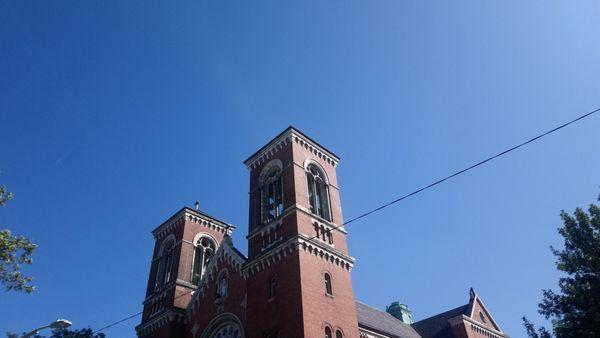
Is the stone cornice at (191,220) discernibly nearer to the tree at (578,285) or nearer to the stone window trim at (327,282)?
the stone window trim at (327,282)

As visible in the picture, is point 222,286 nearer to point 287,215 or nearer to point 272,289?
point 272,289

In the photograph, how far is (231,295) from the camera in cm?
2375

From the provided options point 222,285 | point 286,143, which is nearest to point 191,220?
point 222,285

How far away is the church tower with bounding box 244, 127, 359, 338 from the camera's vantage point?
754 inches

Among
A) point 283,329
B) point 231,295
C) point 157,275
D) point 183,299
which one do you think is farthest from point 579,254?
point 157,275

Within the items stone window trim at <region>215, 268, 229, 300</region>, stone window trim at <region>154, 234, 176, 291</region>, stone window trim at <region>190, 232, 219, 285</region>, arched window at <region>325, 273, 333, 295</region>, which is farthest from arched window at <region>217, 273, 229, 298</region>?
arched window at <region>325, 273, 333, 295</region>

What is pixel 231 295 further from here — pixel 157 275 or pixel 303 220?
pixel 157 275

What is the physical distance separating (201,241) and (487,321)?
2381cm

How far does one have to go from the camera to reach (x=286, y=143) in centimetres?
2553

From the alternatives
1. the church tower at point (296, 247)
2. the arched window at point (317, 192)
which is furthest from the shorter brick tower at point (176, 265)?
the arched window at point (317, 192)

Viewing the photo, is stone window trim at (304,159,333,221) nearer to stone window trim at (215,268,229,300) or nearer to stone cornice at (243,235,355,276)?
stone cornice at (243,235,355,276)

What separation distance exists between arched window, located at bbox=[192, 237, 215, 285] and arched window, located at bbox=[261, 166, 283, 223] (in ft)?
25.9

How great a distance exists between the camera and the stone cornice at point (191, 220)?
101 feet

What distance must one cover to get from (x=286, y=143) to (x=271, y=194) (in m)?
2.99
